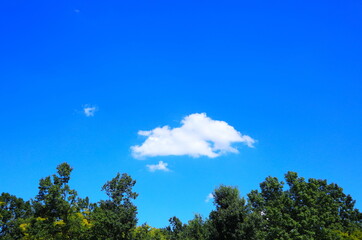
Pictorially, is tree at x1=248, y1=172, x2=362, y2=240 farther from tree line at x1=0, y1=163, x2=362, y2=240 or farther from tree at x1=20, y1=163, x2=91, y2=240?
tree at x1=20, y1=163, x2=91, y2=240

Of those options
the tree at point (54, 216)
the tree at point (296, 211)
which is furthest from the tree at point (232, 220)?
the tree at point (54, 216)

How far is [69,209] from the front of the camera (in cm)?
4659

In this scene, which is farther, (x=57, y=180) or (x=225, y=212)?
(x=57, y=180)

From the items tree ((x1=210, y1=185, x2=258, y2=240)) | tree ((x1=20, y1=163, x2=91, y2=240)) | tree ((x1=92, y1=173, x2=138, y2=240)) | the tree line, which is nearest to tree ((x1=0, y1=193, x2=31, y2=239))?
the tree line

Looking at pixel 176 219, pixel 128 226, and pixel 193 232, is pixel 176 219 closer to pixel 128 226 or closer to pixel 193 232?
pixel 193 232

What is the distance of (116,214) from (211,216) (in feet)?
38.8

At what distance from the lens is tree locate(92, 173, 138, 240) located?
3950 centimetres

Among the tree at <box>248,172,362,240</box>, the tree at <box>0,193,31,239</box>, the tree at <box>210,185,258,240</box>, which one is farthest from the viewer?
the tree at <box>0,193,31,239</box>

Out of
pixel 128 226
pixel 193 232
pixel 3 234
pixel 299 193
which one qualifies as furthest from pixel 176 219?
pixel 128 226

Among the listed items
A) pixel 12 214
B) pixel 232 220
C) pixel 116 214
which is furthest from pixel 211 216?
pixel 12 214

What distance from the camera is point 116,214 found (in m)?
39.7

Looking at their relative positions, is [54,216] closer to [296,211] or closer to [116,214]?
[116,214]

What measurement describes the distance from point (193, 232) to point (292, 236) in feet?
75.0

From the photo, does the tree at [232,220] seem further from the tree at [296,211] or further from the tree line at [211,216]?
the tree at [296,211]
